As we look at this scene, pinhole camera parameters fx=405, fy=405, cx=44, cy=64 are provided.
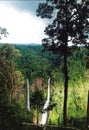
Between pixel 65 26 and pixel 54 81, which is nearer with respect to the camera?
pixel 65 26

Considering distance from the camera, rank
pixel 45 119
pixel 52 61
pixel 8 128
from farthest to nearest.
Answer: pixel 52 61
pixel 45 119
pixel 8 128

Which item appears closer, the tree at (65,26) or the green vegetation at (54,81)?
the tree at (65,26)

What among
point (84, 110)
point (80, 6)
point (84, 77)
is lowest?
point (84, 110)

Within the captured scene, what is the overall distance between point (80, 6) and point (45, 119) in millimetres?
38185

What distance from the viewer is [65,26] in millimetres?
24297

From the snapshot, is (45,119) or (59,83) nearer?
(45,119)

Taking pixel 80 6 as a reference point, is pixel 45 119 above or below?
below

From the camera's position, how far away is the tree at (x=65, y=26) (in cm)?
2411

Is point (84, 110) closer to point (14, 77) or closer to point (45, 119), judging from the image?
point (45, 119)

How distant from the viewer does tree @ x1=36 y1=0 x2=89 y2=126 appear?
79.1 feet

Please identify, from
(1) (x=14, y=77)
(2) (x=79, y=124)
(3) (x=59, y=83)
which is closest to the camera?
(2) (x=79, y=124)

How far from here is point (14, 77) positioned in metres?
55.2

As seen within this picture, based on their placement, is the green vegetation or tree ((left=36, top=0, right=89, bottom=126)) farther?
the green vegetation

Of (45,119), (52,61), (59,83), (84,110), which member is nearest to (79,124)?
(45,119)
